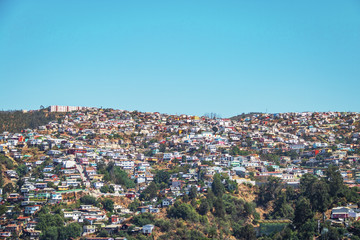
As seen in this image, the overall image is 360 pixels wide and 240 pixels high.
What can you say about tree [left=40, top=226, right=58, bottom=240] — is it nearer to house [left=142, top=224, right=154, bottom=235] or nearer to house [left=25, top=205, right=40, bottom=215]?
house [left=25, top=205, right=40, bottom=215]

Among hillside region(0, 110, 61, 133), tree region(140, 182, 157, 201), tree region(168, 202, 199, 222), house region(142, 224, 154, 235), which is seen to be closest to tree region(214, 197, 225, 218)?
tree region(168, 202, 199, 222)

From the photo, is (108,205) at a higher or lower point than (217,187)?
lower

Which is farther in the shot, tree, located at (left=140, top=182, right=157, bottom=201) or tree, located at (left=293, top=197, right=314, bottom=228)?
tree, located at (left=140, top=182, right=157, bottom=201)

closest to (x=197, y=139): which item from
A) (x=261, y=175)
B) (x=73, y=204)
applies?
(x=261, y=175)

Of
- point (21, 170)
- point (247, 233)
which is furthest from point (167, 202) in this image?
point (21, 170)

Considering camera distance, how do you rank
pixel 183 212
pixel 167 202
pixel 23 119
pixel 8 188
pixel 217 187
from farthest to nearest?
pixel 23 119
pixel 217 187
pixel 8 188
pixel 167 202
pixel 183 212

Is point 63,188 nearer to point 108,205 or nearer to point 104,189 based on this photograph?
point 104,189

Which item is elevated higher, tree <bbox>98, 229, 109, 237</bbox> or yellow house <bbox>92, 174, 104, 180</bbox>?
yellow house <bbox>92, 174, 104, 180</bbox>

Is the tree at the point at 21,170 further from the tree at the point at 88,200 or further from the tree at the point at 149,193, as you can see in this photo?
the tree at the point at 149,193

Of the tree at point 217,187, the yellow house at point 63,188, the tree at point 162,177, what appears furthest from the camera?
the tree at point 162,177

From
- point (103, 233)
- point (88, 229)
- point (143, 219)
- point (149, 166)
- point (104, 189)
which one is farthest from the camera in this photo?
point (149, 166)

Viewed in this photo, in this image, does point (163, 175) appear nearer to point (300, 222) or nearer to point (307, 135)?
point (300, 222)

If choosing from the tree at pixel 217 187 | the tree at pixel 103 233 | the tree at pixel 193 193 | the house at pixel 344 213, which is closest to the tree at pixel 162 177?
the tree at pixel 217 187
